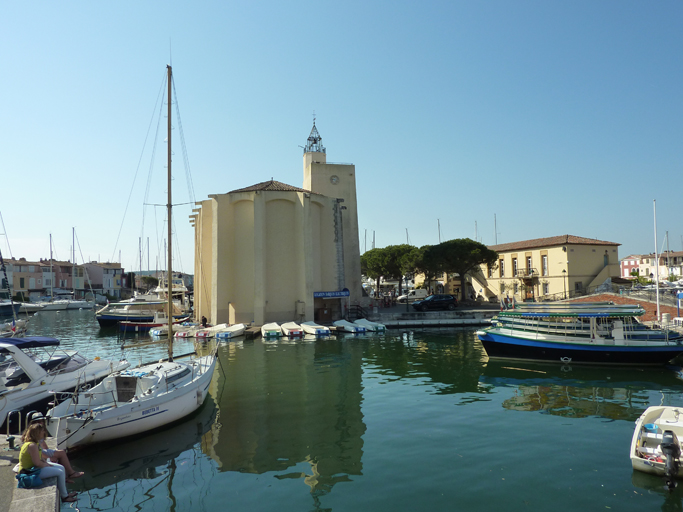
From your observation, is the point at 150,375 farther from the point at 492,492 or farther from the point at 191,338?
the point at 191,338

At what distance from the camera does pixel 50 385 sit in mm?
13906

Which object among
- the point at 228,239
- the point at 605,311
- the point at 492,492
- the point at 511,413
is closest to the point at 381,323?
the point at 228,239

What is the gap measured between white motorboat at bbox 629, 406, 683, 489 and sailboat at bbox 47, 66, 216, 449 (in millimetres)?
11558

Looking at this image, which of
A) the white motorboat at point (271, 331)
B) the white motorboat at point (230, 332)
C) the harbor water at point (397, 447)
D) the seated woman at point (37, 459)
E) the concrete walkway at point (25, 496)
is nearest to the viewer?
the concrete walkway at point (25, 496)

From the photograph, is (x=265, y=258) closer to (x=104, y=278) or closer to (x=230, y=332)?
(x=230, y=332)

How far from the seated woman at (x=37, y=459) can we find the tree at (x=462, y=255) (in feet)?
142

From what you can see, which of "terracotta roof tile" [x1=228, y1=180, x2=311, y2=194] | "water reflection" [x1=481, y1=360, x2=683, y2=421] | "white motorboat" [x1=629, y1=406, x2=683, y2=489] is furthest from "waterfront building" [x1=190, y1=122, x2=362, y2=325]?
"white motorboat" [x1=629, y1=406, x2=683, y2=489]

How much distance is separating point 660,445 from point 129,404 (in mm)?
12202

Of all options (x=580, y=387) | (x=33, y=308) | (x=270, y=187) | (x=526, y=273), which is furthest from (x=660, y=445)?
(x=33, y=308)

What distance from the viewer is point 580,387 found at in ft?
55.7

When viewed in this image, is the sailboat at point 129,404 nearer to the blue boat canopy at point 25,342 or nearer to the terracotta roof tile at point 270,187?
the blue boat canopy at point 25,342

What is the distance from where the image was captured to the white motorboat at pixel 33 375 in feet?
40.9

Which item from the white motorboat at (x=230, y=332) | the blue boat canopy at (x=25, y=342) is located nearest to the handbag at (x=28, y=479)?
the blue boat canopy at (x=25, y=342)

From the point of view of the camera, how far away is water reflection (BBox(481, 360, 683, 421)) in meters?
14.1
